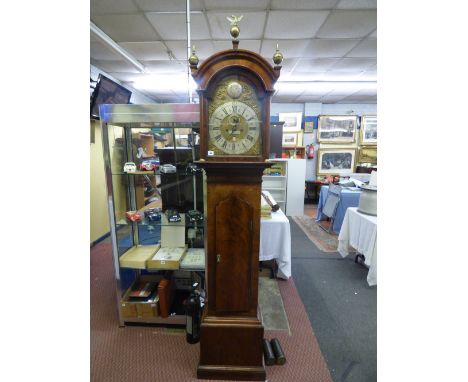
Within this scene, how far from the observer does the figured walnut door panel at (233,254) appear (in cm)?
135

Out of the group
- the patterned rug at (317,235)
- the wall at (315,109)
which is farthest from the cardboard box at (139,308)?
the wall at (315,109)

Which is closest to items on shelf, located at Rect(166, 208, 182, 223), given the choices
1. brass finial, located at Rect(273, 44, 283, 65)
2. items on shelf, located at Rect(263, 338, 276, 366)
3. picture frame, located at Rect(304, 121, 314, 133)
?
items on shelf, located at Rect(263, 338, 276, 366)

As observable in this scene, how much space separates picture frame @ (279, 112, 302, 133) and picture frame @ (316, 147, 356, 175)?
0.96 meters

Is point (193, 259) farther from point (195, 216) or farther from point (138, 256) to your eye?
point (138, 256)

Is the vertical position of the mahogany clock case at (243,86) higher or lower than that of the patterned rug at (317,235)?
higher

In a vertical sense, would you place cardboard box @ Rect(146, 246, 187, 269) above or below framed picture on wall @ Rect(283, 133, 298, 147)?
below

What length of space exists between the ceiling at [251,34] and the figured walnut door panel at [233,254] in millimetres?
2143

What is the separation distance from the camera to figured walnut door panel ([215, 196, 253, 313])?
1349 millimetres

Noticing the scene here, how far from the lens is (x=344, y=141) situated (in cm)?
654

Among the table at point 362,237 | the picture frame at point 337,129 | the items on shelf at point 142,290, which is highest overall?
the picture frame at point 337,129

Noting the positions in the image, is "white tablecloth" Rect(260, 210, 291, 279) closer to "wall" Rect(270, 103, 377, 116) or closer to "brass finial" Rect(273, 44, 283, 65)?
"brass finial" Rect(273, 44, 283, 65)

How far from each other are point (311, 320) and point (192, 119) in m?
1.99

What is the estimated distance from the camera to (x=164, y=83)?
16.4 ft

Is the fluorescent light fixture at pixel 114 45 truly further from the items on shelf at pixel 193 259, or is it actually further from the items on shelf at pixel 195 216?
the items on shelf at pixel 193 259
